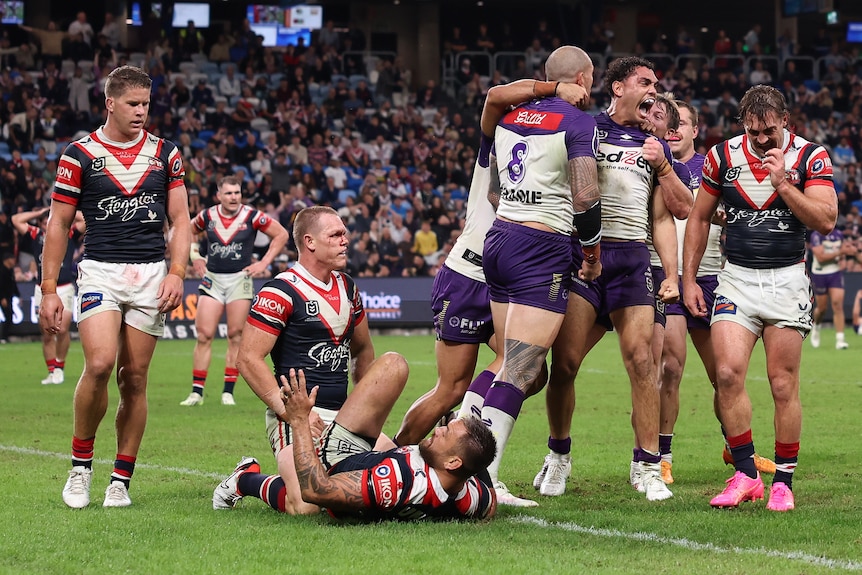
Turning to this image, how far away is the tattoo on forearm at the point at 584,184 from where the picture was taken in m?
6.99

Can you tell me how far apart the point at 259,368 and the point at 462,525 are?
139 cm

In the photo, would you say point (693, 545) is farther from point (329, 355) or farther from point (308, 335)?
point (308, 335)

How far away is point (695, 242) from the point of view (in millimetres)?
7695

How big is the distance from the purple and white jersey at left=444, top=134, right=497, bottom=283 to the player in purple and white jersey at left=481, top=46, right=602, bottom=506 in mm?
548

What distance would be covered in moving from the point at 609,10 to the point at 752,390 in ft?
88.6

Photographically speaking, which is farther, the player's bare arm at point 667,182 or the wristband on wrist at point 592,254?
the player's bare arm at point 667,182

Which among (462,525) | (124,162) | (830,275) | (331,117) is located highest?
(331,117)

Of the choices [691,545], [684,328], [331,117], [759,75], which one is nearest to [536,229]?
[691,545]

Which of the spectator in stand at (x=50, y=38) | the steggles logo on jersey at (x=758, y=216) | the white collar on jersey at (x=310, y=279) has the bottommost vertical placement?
the white collar on jersey at (x=310, y=279)

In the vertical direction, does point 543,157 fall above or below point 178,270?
above

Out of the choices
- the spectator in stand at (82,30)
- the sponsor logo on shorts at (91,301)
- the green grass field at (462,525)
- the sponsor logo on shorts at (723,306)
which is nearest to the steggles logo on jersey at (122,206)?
the sponsor logo on shorts at (91,301)

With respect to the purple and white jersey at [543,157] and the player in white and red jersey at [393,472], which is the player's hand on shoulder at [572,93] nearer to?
the purple and white jersey at [543,157]

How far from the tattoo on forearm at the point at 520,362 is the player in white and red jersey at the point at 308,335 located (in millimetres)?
615

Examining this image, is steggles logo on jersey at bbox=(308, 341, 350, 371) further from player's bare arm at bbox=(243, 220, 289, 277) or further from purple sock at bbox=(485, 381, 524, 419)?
player's bare arm at bbox=(243, 220, 289, 277)
